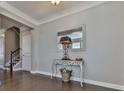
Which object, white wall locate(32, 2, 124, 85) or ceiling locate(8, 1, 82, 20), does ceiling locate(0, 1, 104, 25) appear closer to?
ceiling locate(8, 1, 82, 20)

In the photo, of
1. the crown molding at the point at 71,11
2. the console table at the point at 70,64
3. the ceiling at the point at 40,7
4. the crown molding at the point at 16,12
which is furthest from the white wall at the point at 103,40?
the crown molding at the point at 16,12

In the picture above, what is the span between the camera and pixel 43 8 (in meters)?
4.65

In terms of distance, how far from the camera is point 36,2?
4.25 meters

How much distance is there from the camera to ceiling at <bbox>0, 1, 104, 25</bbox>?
418 cm

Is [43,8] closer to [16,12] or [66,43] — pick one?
[16,12]

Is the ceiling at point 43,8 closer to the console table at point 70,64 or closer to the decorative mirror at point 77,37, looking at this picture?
the decorative mirror at point 77,37

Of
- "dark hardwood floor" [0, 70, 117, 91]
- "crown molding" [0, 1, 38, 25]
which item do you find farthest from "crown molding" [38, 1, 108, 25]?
"dark hardwood floor" [0, 70, 117, 91]

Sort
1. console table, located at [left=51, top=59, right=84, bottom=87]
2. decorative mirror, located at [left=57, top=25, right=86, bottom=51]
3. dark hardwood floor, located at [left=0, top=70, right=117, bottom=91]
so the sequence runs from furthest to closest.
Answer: decorative mirror, located at [left=57, top=25, right=86, bottom=51] → console table, located at [left=51, top=59, right=84, bottom=87] → dark hardwood floor, located at [left=0, top=70, right=117, bottom=91]

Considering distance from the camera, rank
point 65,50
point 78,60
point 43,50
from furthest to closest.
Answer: point 43,50 → point 65,50 → point 78,60

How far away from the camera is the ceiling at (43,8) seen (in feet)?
13.7

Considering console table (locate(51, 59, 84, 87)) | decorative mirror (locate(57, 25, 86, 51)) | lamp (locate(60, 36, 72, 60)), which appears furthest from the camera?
lamp (locate(60, 36, 72, 60))

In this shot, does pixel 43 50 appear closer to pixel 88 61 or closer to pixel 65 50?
pixel 65 50

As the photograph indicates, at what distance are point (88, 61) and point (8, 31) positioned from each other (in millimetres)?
6246

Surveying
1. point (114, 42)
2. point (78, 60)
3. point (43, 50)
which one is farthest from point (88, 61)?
point (43, 50)
